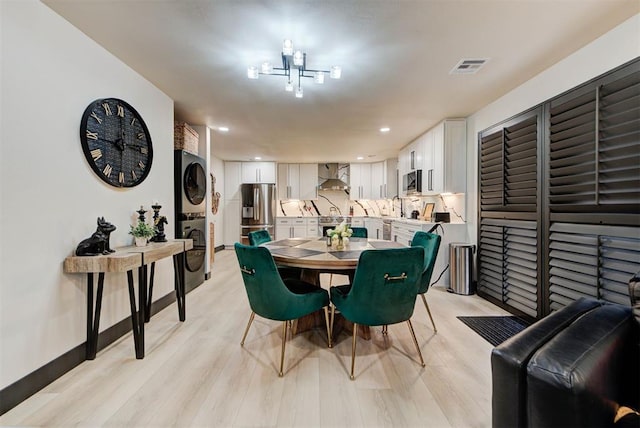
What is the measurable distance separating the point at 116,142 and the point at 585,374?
3081 mm

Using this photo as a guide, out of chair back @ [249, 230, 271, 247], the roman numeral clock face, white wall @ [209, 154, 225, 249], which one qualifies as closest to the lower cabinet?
white wall @ [209, 154, 225, 249]

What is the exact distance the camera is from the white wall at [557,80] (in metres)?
1.93

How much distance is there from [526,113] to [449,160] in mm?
1196

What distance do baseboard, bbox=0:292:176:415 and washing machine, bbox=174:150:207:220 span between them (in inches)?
57.4

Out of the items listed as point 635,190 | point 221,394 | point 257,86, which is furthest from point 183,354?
point 635,190

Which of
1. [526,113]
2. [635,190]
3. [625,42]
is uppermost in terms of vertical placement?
[625,42]

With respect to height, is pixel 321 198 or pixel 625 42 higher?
pixel 625 42

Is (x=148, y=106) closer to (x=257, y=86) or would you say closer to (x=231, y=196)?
(x=257, y=86)

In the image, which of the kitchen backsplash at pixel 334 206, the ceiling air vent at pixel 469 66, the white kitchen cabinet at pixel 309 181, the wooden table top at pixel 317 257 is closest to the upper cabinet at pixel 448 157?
the ceiling air vent at pixel 469 66

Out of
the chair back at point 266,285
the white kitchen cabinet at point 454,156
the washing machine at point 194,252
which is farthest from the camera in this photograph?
the white kitchen cabinet at point 454,156

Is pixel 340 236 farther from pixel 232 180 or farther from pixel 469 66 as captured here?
pixel 232 180

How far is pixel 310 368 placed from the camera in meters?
1.98

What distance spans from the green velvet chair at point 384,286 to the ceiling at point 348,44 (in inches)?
60.8

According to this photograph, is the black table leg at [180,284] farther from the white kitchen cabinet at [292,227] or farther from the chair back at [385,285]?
the white kitchen cabinet at [292,227]
